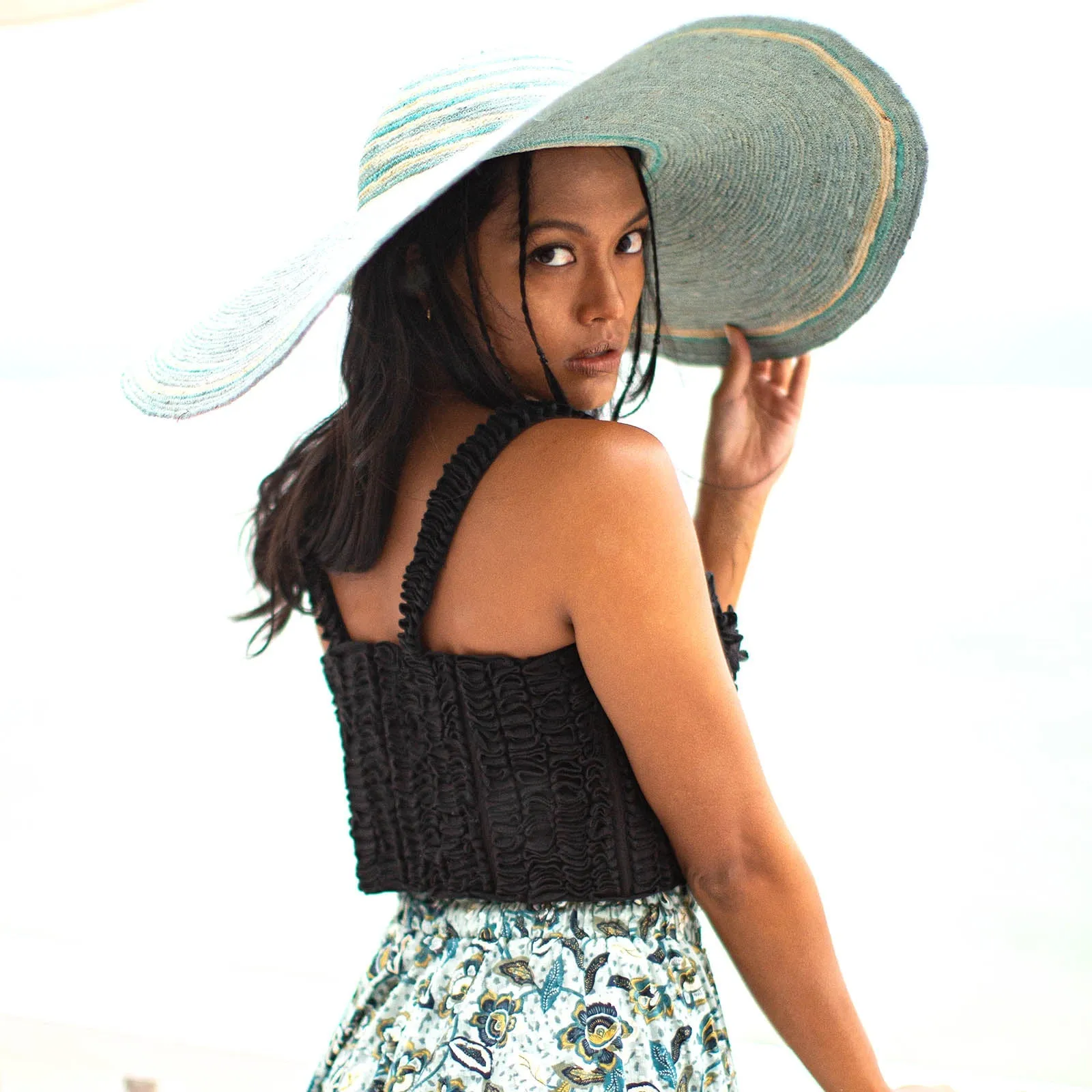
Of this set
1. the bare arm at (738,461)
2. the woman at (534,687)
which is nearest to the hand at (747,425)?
the bare arm at (738,461)

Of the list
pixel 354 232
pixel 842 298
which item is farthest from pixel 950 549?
pixel 354 232

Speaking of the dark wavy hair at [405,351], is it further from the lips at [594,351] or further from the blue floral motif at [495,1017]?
the blue floral motif at [495,1017]

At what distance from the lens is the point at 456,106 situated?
73cm

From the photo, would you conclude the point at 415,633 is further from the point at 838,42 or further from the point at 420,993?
the point at 838,42

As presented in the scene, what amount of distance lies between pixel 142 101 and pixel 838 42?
1.37m

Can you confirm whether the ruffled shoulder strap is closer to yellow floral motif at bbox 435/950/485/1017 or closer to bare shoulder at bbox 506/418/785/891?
bare shoulder at bbox 506/418/785/891

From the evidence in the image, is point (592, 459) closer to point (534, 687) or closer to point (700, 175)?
point (534, 687)

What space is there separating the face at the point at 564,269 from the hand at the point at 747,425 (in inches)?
11.7

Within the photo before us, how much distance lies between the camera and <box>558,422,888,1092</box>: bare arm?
0.68m

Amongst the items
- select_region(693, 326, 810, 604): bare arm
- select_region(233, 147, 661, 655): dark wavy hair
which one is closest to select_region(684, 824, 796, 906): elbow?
select_region(233, 147, 661, 655): dark wavy hair

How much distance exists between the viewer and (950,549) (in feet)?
6.45

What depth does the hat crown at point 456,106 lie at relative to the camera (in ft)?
2.33

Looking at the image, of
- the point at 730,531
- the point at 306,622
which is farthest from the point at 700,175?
the point at 306,622

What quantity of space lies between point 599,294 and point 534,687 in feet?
0.87
